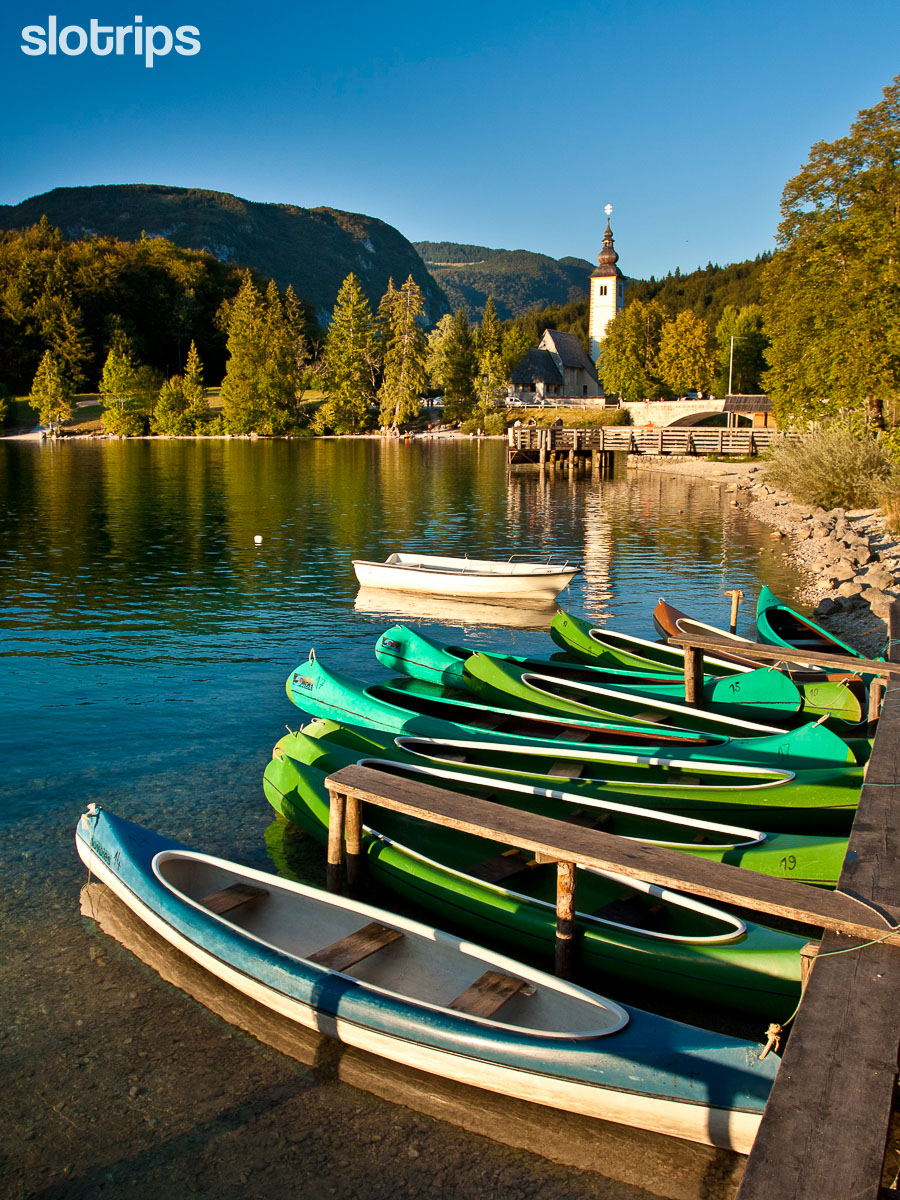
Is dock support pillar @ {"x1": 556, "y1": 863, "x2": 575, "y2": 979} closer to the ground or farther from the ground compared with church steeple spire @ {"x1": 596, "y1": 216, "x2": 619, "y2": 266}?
closer to the ground

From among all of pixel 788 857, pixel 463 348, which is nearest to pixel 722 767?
pixel 788 857

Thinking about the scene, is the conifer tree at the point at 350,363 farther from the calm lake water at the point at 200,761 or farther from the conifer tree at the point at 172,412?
the calm lake water at the point at 200,761

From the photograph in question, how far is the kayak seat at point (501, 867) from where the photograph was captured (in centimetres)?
669

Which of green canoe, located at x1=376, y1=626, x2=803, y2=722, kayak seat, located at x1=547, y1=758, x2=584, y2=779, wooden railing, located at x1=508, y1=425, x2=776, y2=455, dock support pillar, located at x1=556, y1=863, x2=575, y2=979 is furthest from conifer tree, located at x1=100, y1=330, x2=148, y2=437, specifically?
dock support pillar, located at x1=556, y1=863, x2=575, y2=979

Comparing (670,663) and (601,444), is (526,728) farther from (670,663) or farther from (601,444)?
(601,444)

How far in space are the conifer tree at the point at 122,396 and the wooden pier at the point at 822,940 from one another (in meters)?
93.2

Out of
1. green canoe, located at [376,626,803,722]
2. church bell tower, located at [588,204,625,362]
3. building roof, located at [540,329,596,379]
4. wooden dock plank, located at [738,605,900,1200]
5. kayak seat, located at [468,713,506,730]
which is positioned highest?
church bell tower, located at [588,204,625,362]

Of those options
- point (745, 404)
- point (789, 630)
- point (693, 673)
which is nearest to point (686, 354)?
point (745, 404)

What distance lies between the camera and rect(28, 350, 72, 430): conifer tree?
89188 millimetres

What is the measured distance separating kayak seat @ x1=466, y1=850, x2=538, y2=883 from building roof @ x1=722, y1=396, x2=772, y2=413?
72962 millimetres

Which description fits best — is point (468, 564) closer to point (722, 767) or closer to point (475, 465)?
point (722, 767)

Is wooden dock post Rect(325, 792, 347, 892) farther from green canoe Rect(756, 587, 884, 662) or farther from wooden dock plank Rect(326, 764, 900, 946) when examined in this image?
green canoe Rect(756, 587, 884, 662)

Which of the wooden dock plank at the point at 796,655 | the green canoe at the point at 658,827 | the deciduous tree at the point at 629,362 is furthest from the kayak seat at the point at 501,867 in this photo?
the deciduous tree at the point at 629,362

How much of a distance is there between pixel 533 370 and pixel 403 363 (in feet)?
71.2
